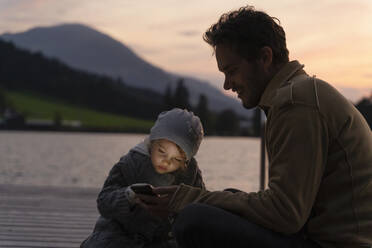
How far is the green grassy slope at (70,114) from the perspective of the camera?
79688 millimetres

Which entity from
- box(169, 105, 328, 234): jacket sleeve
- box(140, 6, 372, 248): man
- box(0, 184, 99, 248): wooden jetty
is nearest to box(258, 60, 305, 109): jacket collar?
box(140, 6, 372, 248): man

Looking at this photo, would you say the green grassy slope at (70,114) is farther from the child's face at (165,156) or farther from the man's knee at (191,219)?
the man's knee at (191,219)

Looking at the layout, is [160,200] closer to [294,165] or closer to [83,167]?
[294,165]

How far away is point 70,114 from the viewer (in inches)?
3076

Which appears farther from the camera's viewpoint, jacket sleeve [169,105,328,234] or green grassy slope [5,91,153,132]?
green grassy slope [5,91,153,132]

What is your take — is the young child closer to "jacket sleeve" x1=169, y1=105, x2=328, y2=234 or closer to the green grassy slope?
"jacket sleeve" x1=169, y1=105, x2=328, y2=234

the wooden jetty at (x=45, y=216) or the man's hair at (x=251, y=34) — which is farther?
the wooden jetty at (x=45, y=216)

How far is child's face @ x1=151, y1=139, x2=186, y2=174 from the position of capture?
2775 millimetres

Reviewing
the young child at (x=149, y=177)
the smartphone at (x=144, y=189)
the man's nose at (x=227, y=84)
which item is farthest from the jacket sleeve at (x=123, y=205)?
the man's nose at (x=227, y=84)

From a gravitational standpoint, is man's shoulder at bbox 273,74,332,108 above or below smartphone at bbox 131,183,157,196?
above

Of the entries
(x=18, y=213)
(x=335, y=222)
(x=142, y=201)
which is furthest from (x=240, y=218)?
(x=18, y=213)

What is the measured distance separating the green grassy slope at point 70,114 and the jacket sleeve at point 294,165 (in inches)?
3015

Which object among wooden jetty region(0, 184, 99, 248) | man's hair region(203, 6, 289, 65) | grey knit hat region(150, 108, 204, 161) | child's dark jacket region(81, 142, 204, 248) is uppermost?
man's hair region(203, 6, 289, 65)

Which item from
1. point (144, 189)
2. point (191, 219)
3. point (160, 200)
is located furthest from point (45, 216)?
point (191, 219)
